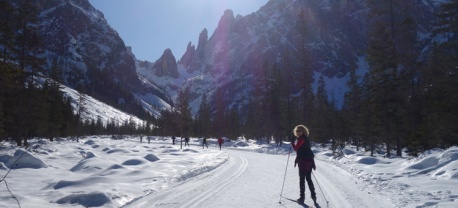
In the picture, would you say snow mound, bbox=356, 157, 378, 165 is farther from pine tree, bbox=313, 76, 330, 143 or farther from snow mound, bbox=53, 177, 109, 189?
pine tree, bbox=313, 76, 330, 143

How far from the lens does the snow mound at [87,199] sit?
340 inches

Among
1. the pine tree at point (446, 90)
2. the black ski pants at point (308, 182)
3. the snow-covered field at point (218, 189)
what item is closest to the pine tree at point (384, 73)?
the pine tree at point (446, 90)

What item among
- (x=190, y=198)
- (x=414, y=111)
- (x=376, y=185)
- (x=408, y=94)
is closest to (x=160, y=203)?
(x=190, y=198)

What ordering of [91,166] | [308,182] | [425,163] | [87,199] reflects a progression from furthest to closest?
[91,166]
[425,163]
[87,199]
[308,182]

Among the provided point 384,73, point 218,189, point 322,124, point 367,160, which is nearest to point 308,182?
point 218,189

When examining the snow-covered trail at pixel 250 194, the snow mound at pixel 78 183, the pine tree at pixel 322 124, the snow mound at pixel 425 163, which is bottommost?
the snow-covered trail at pixel 250 194

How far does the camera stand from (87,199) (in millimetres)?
8820

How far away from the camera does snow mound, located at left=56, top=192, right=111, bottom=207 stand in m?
8.64

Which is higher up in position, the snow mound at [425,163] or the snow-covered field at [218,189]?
the snow mound at [425,163]

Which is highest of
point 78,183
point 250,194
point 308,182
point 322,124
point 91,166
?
point 322,124

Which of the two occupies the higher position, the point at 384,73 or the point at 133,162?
the point at 384,73

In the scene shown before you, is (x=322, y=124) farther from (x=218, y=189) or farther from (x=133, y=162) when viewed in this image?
(x=218, y=189)

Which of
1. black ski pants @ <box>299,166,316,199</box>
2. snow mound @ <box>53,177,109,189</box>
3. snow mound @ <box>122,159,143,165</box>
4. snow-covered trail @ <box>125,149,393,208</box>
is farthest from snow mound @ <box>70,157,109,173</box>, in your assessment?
black ski pants @ <box>299,166,316,199</box>

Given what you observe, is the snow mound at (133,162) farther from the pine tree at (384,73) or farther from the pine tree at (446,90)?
the pine tree at (446,90)
